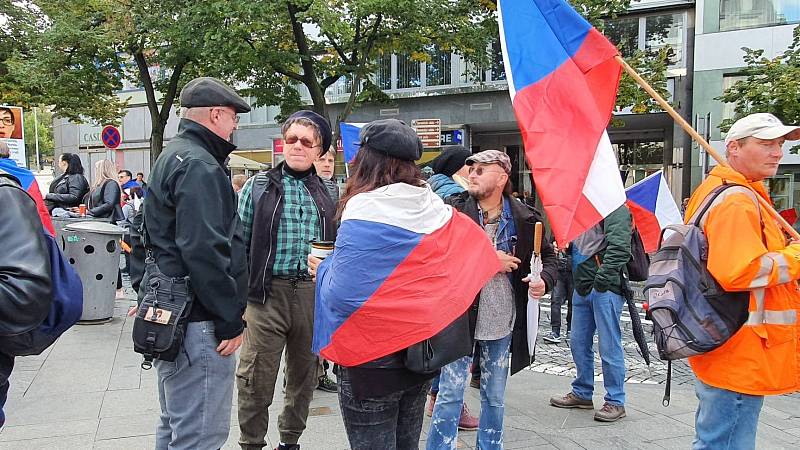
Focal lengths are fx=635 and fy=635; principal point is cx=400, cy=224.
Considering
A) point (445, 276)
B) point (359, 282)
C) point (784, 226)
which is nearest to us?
point (359, 282)

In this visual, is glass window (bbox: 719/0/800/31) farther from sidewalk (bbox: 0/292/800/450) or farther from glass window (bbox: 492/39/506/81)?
sidewalk (bbox: 0/292/800/450)

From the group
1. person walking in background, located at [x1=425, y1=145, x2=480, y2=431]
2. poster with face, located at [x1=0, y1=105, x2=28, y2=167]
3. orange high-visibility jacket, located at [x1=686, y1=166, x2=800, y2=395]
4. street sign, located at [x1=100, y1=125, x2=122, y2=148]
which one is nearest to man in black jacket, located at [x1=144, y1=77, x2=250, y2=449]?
person walking in background, located at [x1=425, y1=145, x2=480, y2=431]

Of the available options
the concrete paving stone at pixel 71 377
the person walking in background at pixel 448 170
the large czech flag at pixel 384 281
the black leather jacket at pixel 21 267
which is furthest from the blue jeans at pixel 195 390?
the concrete paving stone at pixel 71 377

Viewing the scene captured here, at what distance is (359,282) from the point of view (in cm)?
251

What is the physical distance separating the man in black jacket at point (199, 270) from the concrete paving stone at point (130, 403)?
2.03 meters

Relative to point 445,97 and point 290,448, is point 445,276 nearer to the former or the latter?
point 290,448

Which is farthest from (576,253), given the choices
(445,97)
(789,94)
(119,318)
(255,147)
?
(255,147)

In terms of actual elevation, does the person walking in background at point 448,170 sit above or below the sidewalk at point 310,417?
above

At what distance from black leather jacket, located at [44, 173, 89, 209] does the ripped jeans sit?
720cm

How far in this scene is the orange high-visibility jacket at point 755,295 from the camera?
9.46ft

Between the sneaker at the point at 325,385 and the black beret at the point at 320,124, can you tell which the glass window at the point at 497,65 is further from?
the black beret at the point at 320,124

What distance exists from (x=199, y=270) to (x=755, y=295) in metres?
2.57

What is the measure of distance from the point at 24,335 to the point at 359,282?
119 cm

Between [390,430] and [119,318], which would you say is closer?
[390,430]
